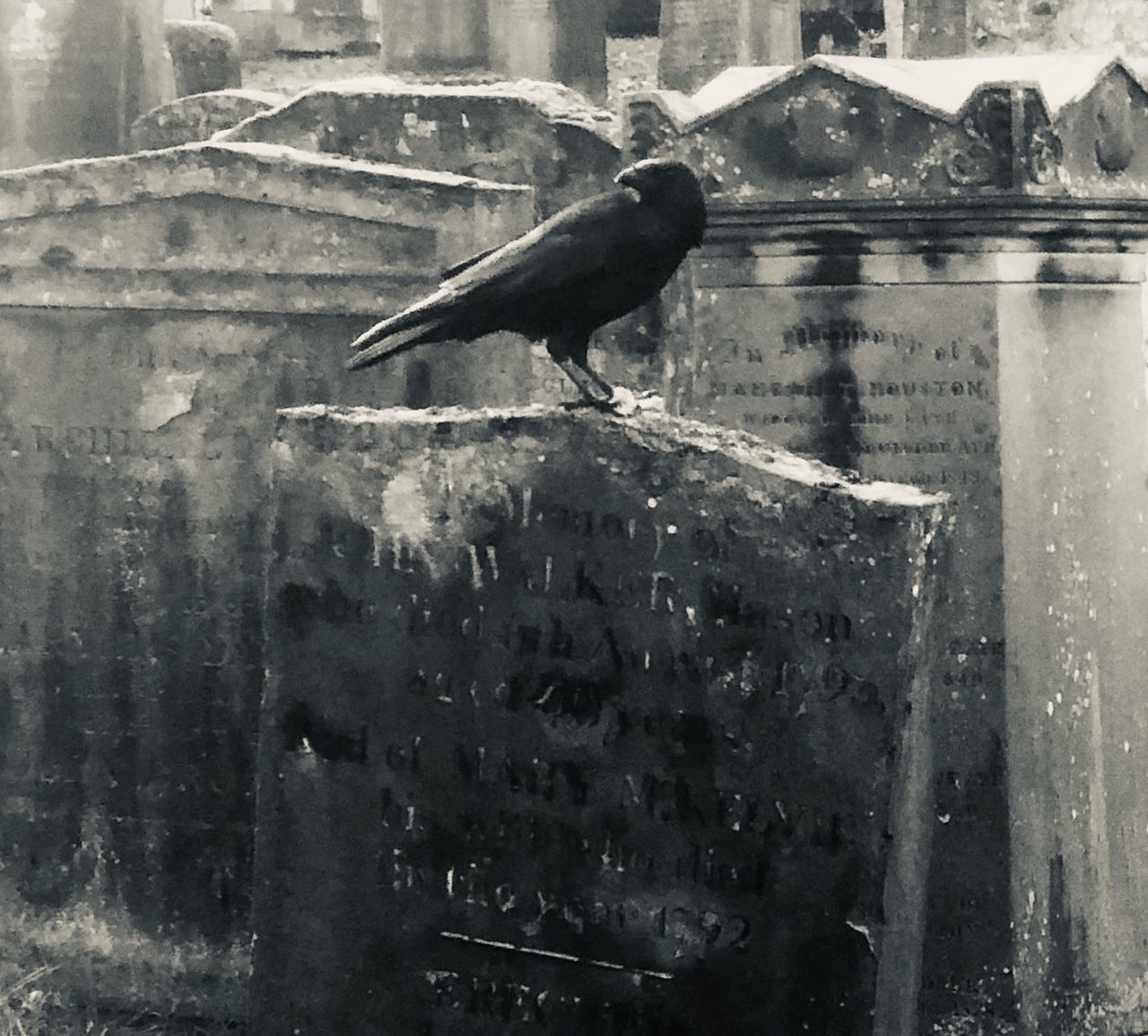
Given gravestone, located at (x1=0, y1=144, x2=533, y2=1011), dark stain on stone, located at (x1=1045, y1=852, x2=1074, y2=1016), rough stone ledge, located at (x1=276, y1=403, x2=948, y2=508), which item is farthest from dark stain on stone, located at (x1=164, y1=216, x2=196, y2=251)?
dark stain on stone, located at (x1=1045, y1=852, x2=1074, y2=1016)

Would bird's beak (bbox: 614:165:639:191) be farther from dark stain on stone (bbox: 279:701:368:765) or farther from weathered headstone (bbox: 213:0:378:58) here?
weathered headstone (bbox: 213:0:378:58)

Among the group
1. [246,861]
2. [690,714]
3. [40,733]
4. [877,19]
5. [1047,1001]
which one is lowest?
[1047,1001]

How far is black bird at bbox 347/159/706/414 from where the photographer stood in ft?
10.1

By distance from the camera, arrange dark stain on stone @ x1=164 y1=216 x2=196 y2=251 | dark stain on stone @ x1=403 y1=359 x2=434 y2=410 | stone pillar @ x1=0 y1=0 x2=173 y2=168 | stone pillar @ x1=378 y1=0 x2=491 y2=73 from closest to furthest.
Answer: dark stain on stone @ x1=403 y1=359 x2=434 y2=410 < dark stain on stone @ x1=164 y1=216 x2=196 y2=251 < stone pillar @ x1=0 y1=0 x2=173 y2=168 < stone pillar @ x1=378 y1=0 x2=491 y2=73

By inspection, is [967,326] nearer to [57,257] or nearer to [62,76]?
[57,257]

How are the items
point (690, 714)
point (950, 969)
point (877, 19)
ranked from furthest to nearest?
point (877, 19)
point (950, 969)
point (690, 714)

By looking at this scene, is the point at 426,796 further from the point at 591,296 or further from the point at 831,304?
the point at 831,304

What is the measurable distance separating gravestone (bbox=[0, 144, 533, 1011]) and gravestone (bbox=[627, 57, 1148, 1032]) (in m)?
0.65

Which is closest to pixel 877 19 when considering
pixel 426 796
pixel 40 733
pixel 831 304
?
pixel 831 304

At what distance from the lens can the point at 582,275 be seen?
308 cm

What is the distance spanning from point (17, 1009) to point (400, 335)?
2032 mm

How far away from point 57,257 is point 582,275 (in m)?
1.86

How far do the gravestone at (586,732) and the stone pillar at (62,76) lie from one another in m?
4.03

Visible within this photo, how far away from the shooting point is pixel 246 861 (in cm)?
438
